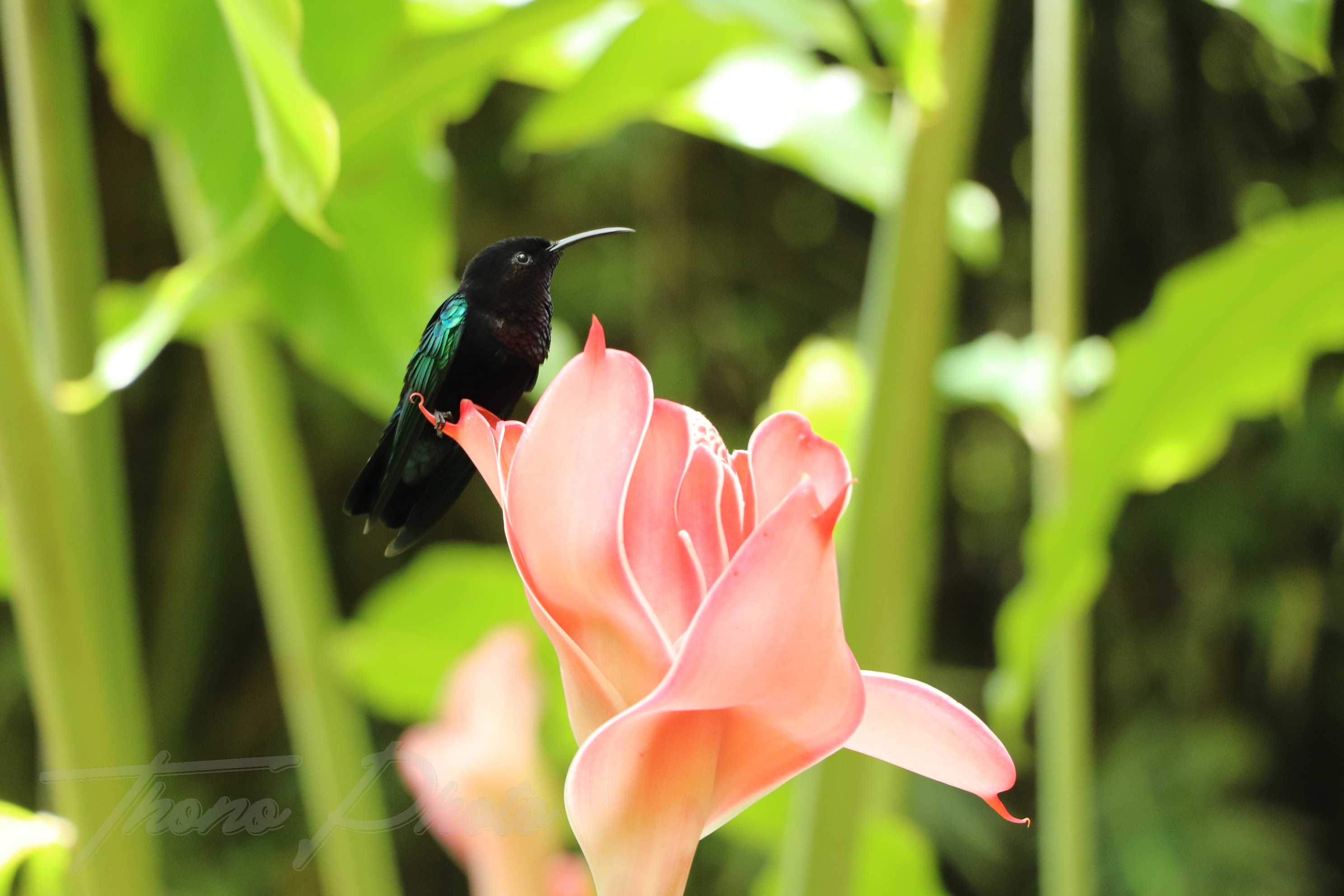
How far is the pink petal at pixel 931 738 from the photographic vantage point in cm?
8

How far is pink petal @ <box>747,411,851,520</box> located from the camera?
0.27 feet

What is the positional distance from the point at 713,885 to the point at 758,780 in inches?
27.0

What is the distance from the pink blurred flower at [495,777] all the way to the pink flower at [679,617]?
63 millimetres

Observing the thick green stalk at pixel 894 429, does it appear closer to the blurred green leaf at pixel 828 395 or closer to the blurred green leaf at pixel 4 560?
the blurred green leaf at pixel 828 395

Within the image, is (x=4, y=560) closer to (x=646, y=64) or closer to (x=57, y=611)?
(x=57, y=611)

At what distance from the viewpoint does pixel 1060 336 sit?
34 cm

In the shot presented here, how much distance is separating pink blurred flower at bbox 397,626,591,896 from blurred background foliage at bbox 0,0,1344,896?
31 millimetres

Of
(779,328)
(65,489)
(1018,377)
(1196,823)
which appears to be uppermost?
(65,489)

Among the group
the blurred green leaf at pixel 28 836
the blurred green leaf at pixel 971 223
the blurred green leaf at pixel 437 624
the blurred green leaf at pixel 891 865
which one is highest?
the blurred green leaf at pixel 28 836

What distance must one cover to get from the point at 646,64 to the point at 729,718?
19cm

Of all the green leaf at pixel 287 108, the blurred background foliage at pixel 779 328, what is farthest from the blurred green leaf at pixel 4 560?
the green leaf at pixel 287 108

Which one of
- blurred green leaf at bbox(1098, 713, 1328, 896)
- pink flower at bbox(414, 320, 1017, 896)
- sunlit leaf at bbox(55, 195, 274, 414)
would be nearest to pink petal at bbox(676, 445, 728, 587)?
pink flower at bbox(414, 320, 1017, 896)

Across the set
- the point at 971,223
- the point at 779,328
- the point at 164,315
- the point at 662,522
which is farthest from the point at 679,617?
the point at 779,328

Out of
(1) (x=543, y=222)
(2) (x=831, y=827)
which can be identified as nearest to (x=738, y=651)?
(2) (x=831, y=827)
